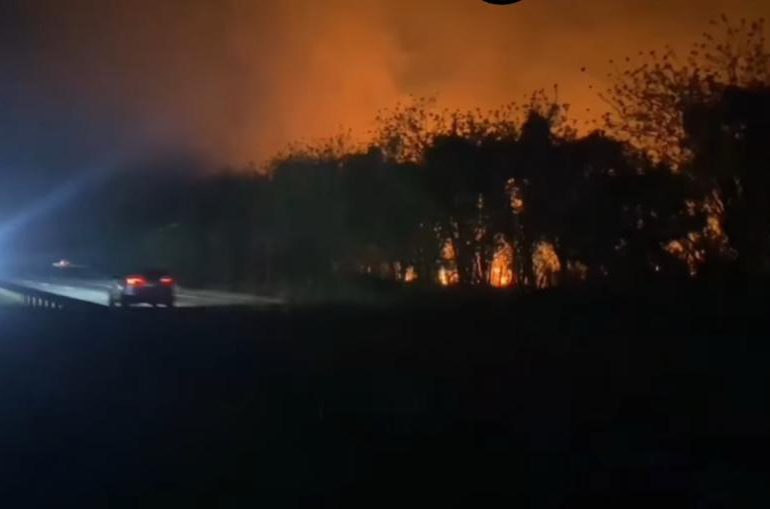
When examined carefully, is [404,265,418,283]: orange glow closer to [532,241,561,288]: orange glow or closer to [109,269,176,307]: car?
[532,241,561,288]: orange glow

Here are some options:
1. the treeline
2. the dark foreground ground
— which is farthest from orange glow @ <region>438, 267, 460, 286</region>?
the dark foreground ground

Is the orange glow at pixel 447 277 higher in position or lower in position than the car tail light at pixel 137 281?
higher

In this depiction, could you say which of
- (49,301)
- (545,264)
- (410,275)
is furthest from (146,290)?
(410,275)

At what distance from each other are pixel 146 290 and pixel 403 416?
31135mm

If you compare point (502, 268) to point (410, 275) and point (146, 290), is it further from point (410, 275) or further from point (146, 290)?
point (146, 290)

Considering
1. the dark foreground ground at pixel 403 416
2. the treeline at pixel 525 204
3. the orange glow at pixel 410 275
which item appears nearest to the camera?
the dark foreground ground at pixel 403 416

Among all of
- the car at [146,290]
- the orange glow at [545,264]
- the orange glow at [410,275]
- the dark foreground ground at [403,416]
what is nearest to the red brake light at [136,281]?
the car at [146,290]

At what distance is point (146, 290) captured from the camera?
1740 inches

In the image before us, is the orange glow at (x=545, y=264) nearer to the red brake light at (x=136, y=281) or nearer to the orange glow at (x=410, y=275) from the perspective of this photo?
the orange glow at (x=410, y=275)

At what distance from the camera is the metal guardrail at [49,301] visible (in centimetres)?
3621

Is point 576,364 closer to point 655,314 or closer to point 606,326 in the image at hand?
point 606,326

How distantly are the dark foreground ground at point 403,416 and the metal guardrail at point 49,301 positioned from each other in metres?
8.25

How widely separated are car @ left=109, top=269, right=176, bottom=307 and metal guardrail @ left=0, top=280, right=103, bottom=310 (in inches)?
92.9

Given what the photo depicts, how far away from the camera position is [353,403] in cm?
1541
